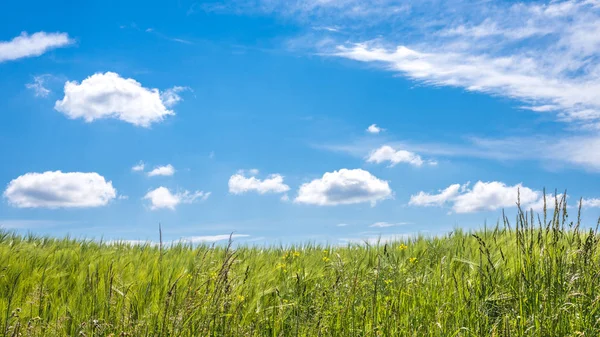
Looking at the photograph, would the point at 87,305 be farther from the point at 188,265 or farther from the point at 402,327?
the point at 402,327

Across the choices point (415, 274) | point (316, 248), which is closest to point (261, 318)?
point (415, 274)

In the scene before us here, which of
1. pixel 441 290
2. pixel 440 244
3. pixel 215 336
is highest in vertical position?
pixel 440 244

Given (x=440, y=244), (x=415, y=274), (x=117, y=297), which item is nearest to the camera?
(x=117, y=297)

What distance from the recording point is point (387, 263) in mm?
7078

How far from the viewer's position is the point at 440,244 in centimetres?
859

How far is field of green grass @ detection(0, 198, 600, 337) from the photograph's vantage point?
4617 mm

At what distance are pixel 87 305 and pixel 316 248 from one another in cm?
473

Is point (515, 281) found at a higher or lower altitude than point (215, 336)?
higher

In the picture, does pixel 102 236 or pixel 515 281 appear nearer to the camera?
pixel 515 281

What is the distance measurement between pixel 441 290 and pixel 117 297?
11.9 feet

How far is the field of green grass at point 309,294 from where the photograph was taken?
Result: 4.62 meters

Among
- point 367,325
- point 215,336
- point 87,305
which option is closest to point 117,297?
point 87,305

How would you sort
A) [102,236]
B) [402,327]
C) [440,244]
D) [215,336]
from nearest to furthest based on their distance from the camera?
[215,336]
[402,327]
[440,244]
[102,236]

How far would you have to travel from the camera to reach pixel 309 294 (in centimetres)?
661
